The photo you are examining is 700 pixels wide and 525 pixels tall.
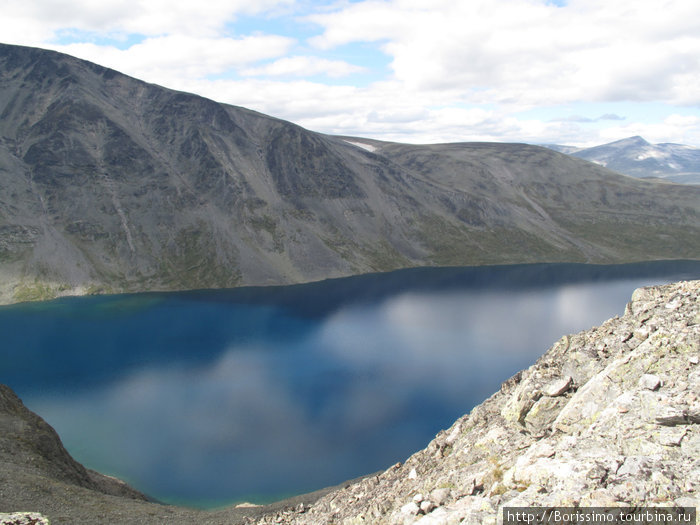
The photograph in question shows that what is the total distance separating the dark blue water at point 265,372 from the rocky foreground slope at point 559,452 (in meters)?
12.1

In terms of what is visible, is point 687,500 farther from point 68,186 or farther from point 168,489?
point 68,186

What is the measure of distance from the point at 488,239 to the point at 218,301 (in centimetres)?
9951

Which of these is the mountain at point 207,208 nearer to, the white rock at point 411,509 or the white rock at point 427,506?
the white rock at point 411,509

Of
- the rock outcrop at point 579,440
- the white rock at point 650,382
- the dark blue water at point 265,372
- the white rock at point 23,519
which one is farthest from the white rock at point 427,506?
the dark blue water at point 265,372

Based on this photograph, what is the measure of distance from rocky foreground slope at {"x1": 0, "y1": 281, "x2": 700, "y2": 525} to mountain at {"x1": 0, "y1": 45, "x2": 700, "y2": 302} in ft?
283

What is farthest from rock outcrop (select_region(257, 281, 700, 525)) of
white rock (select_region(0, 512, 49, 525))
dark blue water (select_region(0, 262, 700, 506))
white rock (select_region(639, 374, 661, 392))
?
dark blue water (select_region(0, 262, 700, 506))

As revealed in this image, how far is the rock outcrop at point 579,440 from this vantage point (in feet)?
38.3

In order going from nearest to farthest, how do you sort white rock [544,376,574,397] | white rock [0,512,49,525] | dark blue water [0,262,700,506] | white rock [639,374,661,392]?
1. white rock [639,374,661,392]
2. white rock [544,376,574,397]
3. white rock [0,512,49,525]
4. dark blue water [0,262,700,506]

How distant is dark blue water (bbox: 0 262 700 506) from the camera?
38.7 m

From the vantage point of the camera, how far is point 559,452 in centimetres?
1362

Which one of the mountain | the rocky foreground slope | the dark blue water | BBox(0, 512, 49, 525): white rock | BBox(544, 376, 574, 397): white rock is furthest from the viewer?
the mountain

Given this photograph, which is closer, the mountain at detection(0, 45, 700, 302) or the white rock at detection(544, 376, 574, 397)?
the white rock at detection(544, 376, 574, 397)

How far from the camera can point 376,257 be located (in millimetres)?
137250

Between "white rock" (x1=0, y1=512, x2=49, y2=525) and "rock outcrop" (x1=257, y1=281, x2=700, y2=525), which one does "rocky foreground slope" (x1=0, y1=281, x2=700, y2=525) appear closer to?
"rock outcrop" (x1=257, y1=281, x2=700, y2=525)
